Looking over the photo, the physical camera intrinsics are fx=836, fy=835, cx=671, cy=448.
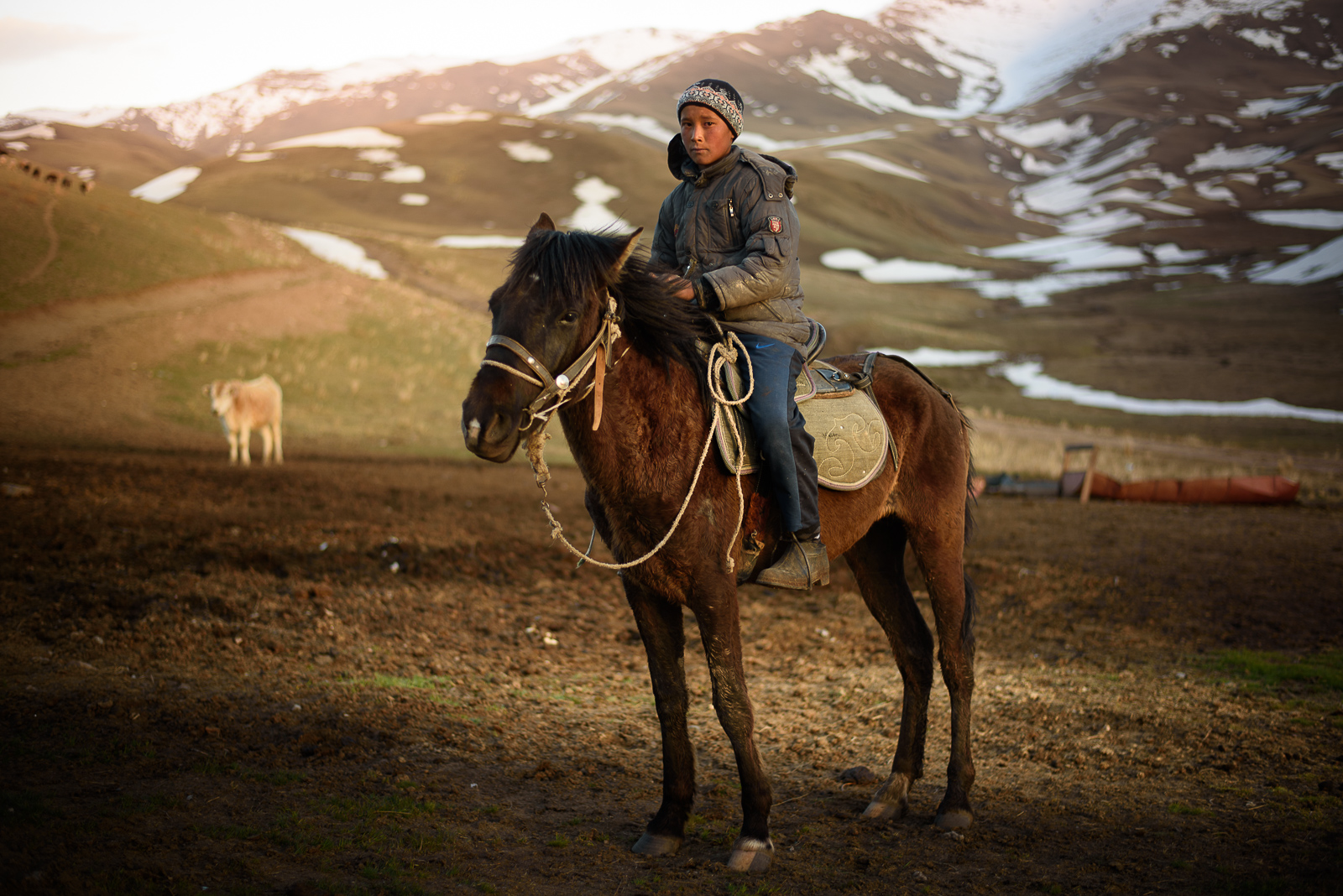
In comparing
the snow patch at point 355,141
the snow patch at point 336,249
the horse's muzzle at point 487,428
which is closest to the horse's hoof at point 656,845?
the horse's muzzle at point 487,428

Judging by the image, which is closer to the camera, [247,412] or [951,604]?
[951,604]

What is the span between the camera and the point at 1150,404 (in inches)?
1467

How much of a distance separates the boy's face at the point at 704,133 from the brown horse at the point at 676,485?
81 centimetres

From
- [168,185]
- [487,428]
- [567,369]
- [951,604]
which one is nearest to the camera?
[487,428]

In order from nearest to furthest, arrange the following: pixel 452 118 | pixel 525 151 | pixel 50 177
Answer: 1. pixel 50 177
2. pixel 525 151
3. pixel 452 118

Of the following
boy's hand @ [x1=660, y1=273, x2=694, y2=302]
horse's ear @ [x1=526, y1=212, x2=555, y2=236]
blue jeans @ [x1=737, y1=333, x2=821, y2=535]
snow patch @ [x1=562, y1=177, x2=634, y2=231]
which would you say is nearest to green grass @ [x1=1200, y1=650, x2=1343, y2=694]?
blue jeans @ [x1=737, y1=333, x2=821, y2=535]

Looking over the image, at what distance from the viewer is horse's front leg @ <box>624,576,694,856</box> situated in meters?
4.29

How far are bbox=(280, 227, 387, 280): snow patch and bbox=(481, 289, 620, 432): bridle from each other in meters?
37.3

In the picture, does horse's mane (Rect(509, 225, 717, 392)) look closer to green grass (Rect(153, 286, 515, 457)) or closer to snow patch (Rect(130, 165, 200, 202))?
green grass (Rect(153, 286, 515, 457))

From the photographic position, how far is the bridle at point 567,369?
343cm

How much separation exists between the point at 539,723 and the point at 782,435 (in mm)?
3283

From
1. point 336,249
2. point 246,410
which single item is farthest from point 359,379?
point 336,249

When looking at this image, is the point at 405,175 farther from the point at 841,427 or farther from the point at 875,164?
the point at 841,427

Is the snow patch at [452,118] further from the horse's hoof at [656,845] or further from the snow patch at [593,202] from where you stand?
the horse's hoof at [656,845]
